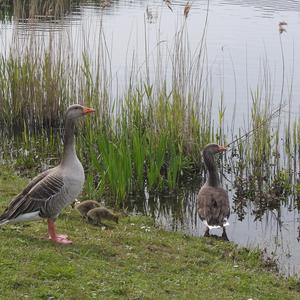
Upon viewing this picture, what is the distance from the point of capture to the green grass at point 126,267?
595 cm

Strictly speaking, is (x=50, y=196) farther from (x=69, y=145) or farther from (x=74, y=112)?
(x=74, y=112)

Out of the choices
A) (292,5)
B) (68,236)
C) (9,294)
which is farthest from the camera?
(292,5)

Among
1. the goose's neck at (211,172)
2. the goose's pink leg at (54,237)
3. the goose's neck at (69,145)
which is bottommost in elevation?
the goose's neck at (211,172)

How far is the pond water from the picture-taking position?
10.4 metres

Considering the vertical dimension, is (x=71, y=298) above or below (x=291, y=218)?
above

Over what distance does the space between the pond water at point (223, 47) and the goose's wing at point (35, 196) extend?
3293 mm

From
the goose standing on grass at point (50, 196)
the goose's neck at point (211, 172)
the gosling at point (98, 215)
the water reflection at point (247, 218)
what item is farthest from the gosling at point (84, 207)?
the goose's neck at point (211, 172)

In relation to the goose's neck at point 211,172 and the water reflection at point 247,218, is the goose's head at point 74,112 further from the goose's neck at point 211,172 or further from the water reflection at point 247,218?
the goose's neck at point 211,172

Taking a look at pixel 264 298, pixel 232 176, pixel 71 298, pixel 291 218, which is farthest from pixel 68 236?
pixel 232 176

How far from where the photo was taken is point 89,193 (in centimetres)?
1018

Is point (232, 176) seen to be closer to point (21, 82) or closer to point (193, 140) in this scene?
point (193, 140)

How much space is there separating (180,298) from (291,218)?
5.22 metres

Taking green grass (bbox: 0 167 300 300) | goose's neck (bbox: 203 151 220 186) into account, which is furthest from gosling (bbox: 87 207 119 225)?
goose's neck (bbox: 203 151 220 186)

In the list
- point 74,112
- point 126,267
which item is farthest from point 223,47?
point 126,267
